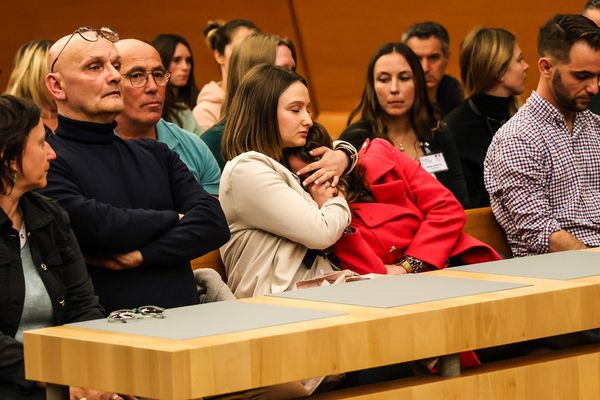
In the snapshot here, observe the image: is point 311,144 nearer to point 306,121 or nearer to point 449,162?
point 306,121

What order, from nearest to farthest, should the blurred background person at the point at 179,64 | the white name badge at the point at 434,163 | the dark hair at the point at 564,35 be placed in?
the dark hair at the point at 564,35, the white name badge at the point at 434,163, the blurred background person at the point at 179,64

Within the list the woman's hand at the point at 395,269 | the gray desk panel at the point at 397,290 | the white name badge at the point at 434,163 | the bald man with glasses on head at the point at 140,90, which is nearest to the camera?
the gray desk panel at the point at 397,290

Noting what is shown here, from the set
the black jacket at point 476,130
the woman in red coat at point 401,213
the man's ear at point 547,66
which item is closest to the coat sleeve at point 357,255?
the woman in red coat at point 401,213

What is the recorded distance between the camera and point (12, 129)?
11.0 ft

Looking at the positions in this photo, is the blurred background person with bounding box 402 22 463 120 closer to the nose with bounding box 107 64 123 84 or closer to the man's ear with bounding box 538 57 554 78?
the man's ear with bounding box 538 57 554 78

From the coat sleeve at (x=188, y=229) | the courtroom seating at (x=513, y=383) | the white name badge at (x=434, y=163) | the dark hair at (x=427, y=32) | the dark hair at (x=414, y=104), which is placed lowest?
the courtroom seating at (x=513, y=383)

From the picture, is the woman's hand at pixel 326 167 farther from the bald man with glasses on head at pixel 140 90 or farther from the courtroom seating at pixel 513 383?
the courtroom seating at pixel 513 383

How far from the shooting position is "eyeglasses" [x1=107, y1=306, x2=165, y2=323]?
9.71 ft

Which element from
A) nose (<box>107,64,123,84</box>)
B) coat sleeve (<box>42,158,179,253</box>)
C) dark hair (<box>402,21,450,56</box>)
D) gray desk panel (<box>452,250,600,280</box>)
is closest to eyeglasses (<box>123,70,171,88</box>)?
nose (<box>107,64,123,84</box>)

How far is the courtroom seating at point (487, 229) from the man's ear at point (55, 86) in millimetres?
1737

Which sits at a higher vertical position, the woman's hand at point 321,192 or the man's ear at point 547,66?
the man's ear at point 547,66

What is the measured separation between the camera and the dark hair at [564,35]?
468 centimetres

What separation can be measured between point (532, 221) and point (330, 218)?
99cm

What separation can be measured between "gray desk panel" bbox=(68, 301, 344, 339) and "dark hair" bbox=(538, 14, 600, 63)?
7.00 ft
